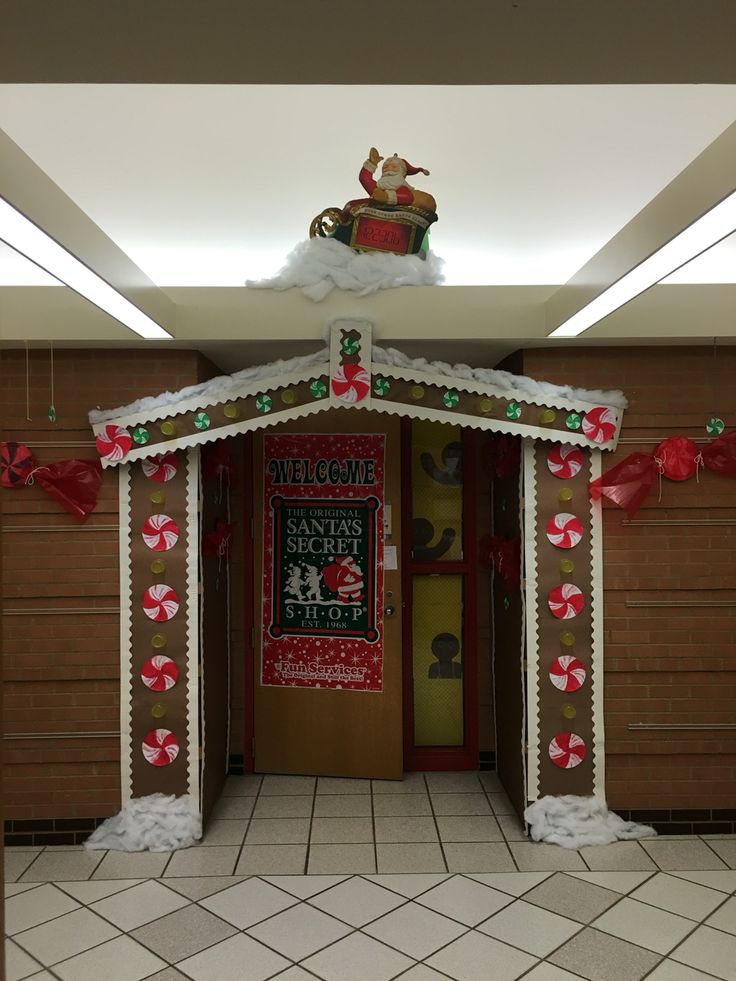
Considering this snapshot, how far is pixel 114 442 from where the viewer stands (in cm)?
350

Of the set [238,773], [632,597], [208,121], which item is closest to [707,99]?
[208,121]

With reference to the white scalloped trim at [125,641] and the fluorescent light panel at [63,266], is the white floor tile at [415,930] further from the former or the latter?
the fluorescent light panel at [63,266]

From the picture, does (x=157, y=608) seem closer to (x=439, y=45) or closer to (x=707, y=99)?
(x=439, y=45)

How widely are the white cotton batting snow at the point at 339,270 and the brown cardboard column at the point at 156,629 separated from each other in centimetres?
101

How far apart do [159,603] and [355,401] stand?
4.52 feet

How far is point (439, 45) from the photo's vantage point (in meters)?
1.26

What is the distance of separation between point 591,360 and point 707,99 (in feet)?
3.88

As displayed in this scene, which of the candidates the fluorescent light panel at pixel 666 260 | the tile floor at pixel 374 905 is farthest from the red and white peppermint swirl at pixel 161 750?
the fluorescent light panel at pixel 666 260

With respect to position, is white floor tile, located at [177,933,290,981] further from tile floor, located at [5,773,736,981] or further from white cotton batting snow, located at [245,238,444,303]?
white cotton batting snow, located at [245,238,444,303]

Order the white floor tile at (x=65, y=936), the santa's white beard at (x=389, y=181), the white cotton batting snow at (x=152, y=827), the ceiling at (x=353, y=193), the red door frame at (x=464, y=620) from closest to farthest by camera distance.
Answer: the white floor tile at (x=65, y=936)
the ceiling at (x=353, y=193)
the santa's white beard at (x=389, y=181)
the white cotton batting snow at (x=152, y=827)
the red door frame at (x=464, y=620)

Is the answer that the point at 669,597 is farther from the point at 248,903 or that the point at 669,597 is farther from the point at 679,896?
the point at 248,903

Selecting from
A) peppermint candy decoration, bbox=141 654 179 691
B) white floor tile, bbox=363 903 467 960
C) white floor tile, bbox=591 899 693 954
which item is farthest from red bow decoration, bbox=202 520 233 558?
white floor tile, bbox=591 899 693 954

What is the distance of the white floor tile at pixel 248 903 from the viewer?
2.93m

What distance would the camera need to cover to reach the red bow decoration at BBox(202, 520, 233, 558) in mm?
3795
